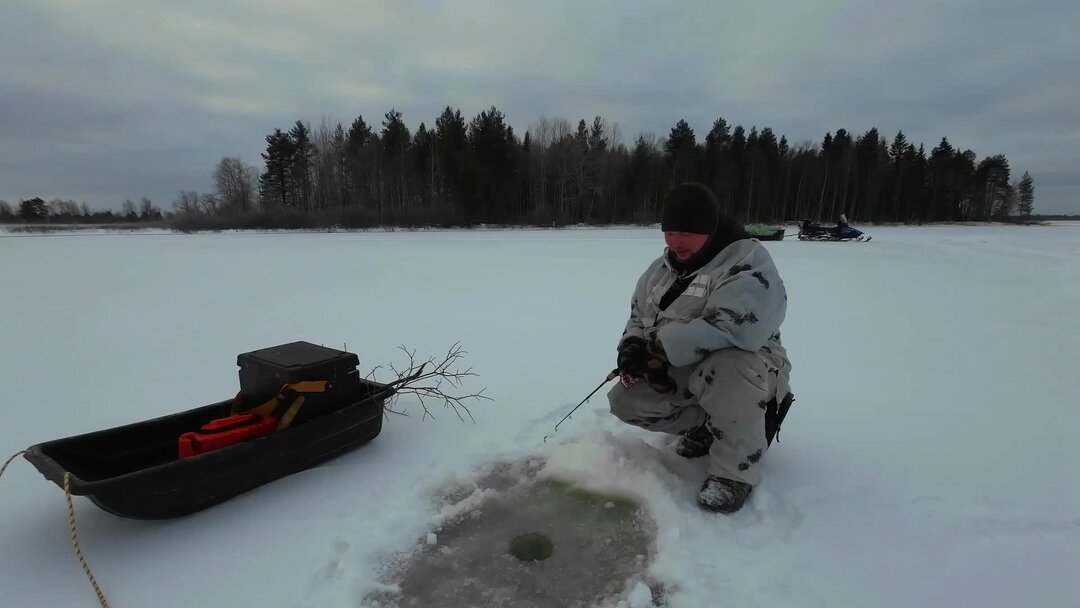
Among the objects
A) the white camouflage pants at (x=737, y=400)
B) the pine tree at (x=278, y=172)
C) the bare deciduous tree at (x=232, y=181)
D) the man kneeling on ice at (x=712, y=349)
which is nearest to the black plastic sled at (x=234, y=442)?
the man kneeling on ice at (x=712, y=349)

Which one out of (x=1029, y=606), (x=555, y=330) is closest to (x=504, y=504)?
(x=1029, y=606)

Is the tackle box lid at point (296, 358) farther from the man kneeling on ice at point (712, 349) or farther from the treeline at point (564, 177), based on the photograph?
the treeline at point (564, 177)

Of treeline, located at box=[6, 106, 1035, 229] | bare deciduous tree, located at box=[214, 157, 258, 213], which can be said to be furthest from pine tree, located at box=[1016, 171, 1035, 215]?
bare deciduous tree, located at box=[214, 157, 258, 213]

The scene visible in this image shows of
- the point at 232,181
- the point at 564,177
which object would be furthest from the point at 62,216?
the point at 564,177

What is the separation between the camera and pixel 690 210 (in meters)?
2.10

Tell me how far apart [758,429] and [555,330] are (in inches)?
127

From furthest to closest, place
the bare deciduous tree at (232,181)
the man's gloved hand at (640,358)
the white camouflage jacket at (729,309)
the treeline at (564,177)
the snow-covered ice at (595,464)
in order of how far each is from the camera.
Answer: the bare deciduous tree at (232,181), the treeline at (564,177), the man's gloved hand at (640,358), the white camouflage jacket at (729,309), the snow-covered ice at (595,464)

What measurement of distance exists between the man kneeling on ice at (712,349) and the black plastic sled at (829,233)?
74.5ft

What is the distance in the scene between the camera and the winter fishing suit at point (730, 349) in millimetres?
1983

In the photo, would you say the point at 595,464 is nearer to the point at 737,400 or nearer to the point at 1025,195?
the point at 737,400

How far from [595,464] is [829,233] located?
76.8 ft

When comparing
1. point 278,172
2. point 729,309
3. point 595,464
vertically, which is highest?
point 278,172

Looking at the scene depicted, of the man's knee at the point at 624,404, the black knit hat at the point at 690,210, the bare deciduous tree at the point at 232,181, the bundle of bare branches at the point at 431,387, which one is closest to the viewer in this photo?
the black knit hat at the point at 690,210

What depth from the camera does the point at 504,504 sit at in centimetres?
214
